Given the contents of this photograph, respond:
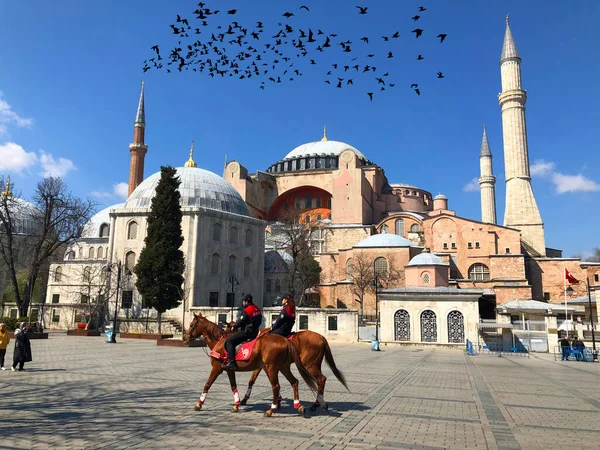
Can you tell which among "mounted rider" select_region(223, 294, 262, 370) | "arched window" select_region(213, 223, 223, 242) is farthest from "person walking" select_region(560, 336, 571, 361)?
"arched window" select_region(213, 223, 223, 242)

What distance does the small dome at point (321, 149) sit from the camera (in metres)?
66.5

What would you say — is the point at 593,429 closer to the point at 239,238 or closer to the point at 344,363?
the point at 344,363

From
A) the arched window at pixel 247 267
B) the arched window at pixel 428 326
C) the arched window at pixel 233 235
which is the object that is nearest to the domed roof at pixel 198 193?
the arched window at pixel 233 235

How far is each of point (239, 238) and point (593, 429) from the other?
3518 centimetres

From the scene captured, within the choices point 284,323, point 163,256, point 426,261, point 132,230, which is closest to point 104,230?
point 132,230

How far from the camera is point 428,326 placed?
27453 millimetres

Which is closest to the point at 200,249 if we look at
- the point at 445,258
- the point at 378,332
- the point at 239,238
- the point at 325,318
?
the point at 239,238

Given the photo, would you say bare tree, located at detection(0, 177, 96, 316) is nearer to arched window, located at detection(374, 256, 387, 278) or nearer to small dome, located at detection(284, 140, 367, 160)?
arched window, located at detection(374, 256, 387, 278)

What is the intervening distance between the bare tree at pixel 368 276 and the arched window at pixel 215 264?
489 inches

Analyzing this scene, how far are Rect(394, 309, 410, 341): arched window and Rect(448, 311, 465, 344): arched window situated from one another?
95.2 inches

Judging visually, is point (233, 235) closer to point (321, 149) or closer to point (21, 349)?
point (21, 349)

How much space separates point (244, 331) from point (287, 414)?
138 centimetres

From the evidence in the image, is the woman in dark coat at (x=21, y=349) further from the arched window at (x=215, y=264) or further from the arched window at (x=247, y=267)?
the arched window at (x=247, y=267)

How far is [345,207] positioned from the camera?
53.4m
